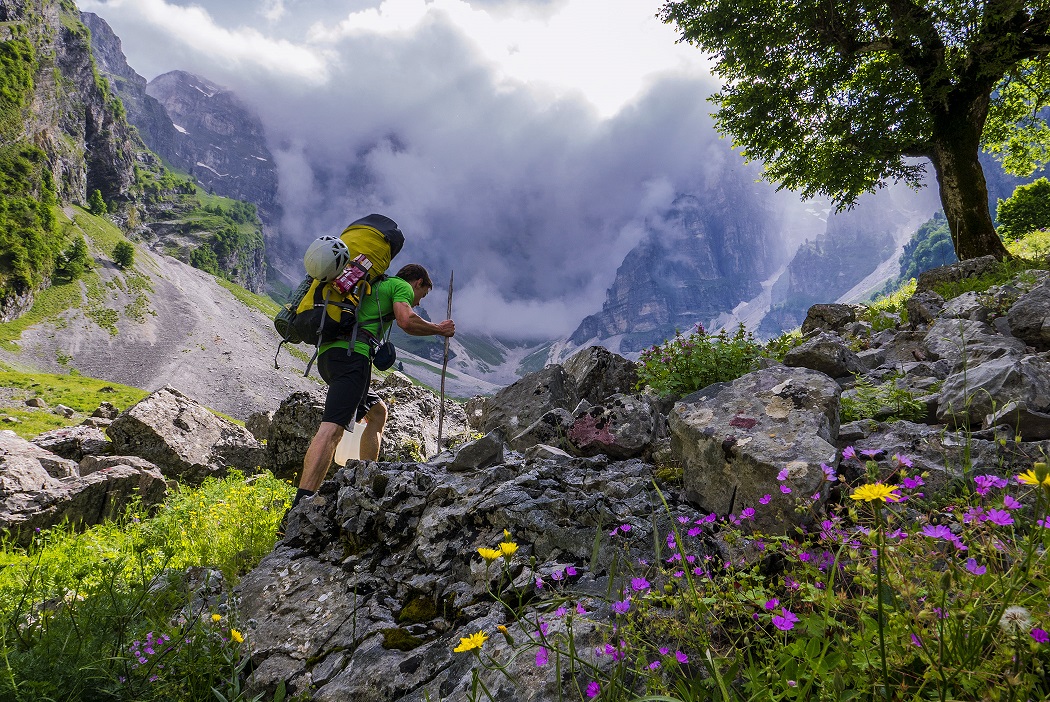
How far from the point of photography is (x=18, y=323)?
10456 cm

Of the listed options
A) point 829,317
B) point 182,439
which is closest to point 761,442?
point 829,317

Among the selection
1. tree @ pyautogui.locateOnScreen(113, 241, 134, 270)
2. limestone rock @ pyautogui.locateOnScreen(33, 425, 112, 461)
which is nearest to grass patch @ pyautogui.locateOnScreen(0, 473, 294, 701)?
limestone rock @ pyautogui.locateOnScreen(33, 425, 112, 461)

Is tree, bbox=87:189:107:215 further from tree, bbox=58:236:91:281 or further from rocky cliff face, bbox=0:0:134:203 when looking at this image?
tree, bbox=58:236:91:281

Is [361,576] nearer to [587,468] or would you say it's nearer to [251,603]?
[251,603]

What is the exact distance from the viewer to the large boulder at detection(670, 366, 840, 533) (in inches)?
131

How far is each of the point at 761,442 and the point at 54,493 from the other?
1132 centimetres

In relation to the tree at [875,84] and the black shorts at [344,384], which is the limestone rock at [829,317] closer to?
the tree at [875,84]

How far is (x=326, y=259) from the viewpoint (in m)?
6.13

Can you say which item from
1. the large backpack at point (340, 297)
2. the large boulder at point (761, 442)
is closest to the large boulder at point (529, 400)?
the large backpack at point (340, 297)

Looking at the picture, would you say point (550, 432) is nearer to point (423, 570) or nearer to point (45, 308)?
point (423, 570)

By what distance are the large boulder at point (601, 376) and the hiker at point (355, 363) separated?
105 inches

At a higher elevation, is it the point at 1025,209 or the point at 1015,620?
the point at 1025,209

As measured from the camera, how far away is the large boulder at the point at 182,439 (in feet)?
41.0

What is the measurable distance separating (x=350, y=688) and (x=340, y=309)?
4456 millimetres
